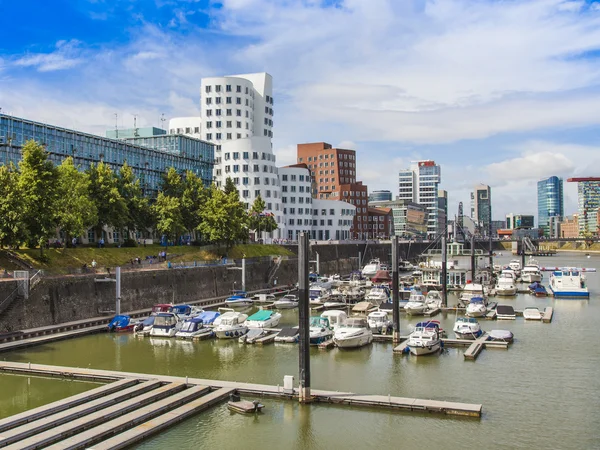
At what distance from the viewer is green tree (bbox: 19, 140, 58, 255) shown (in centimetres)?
6047

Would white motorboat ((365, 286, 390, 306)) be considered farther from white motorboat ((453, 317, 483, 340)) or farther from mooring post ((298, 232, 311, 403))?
mooring post ((298, 232, 311, 403))

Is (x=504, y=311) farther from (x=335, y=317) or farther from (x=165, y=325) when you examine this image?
(x=165, y=325)

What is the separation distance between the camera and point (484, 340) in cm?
5406

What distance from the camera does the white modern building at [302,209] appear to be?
158 m

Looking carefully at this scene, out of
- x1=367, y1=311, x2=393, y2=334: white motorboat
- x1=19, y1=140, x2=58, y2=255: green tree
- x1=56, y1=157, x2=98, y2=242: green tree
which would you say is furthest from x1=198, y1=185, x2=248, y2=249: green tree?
x1=367, y1=311, x2=393, y2=334: white motorboat

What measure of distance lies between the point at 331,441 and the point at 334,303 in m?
49.9

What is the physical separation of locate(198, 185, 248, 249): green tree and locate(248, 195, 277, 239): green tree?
81.6ft

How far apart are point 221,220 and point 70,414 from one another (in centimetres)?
6469

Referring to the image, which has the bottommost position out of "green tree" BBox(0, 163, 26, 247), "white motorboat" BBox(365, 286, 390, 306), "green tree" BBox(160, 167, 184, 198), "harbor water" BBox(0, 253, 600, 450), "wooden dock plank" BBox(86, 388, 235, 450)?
"harbor water" BBox(0, 253, 600, 450)

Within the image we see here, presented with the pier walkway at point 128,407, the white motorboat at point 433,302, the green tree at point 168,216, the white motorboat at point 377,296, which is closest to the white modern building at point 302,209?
the green tree at point 168,216

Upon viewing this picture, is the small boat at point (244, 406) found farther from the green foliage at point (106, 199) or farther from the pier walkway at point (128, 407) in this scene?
the green foliage at point (106, 199)

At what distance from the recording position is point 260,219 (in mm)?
128375

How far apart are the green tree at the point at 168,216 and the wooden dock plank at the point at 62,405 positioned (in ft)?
171

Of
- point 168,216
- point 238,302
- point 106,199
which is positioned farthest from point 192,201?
point 238,302
